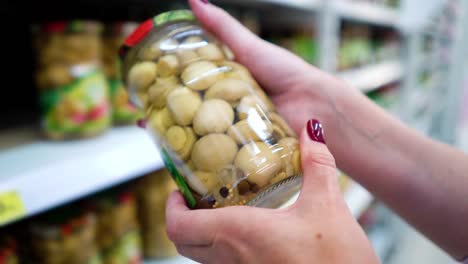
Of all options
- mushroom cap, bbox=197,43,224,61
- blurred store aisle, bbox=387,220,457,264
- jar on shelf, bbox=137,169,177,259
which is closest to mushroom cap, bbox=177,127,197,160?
mushroom cap, bbox=197,43,224,61

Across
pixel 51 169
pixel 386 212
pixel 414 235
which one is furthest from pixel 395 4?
pixel 51 169

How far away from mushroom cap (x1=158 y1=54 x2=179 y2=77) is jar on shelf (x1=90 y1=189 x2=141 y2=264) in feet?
1.37

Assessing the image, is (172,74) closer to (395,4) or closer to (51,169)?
(51,169)

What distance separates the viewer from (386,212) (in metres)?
2.56

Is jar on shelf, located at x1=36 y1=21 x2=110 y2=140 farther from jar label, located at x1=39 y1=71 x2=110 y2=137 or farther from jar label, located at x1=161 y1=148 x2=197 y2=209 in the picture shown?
jar label, located at x1=161 y1=148 x2=197 y2=209

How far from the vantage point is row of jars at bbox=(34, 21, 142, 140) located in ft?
2.48

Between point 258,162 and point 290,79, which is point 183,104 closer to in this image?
point 258,162

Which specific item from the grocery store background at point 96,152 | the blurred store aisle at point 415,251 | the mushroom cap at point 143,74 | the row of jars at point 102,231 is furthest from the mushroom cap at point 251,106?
the blurred store aisle at point 415,251

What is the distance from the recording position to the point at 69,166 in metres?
0.65

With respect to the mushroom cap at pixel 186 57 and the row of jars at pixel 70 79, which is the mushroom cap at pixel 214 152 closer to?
the mushroom cap at pixel 186 57

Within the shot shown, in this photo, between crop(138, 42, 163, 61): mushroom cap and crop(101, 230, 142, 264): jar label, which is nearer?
crop(138, 42, 163, 61): mushroom cap

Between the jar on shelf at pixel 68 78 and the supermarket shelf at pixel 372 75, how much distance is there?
96 centimetres

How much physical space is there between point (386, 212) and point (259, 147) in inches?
91.6

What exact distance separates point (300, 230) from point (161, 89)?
0.82ft
